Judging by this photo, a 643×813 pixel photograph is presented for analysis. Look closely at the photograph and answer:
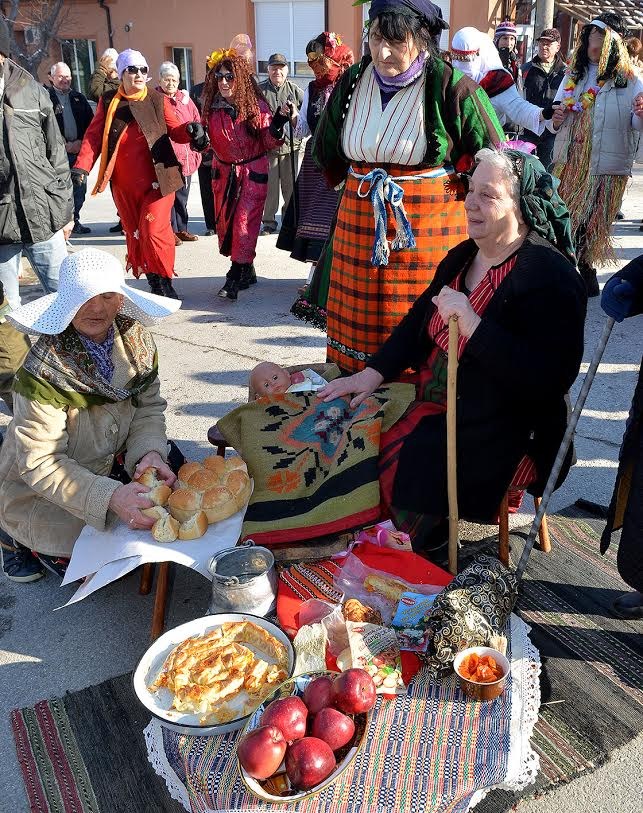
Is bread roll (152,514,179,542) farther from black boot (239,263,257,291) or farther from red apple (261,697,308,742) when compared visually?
black boot (239,263,257,291)

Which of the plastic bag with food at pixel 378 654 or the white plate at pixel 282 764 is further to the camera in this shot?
the plastic bag with food at pixel 378 654

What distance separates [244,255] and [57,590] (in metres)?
4.25

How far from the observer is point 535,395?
2754 mm

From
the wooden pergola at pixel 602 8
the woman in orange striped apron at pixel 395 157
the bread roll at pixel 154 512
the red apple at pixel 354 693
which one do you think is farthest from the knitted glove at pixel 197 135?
the wooden pergola at pixel 602 8

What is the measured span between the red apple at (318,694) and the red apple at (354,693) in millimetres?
19

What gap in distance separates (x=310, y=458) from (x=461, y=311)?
0.87 metres

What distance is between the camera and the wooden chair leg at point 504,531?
2.92 metres

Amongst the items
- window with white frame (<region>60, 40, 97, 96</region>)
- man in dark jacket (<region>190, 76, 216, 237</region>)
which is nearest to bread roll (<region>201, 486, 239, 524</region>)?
man in dark jacket (<region>190, 76, 216, 237</region>)

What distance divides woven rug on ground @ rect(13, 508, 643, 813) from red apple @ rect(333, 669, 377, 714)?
1.55 feet

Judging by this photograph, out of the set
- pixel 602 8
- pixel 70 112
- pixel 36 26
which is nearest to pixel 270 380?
pixel 70 112

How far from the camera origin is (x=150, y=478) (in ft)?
9.54

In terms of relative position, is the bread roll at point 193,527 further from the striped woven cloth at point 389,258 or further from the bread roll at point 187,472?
the striped woven cloth at point 389,258

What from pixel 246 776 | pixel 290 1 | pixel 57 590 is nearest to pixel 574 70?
pixel 57 590

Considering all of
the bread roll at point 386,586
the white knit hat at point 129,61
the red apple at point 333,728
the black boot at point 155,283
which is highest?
the white knit hat at point 129,61
